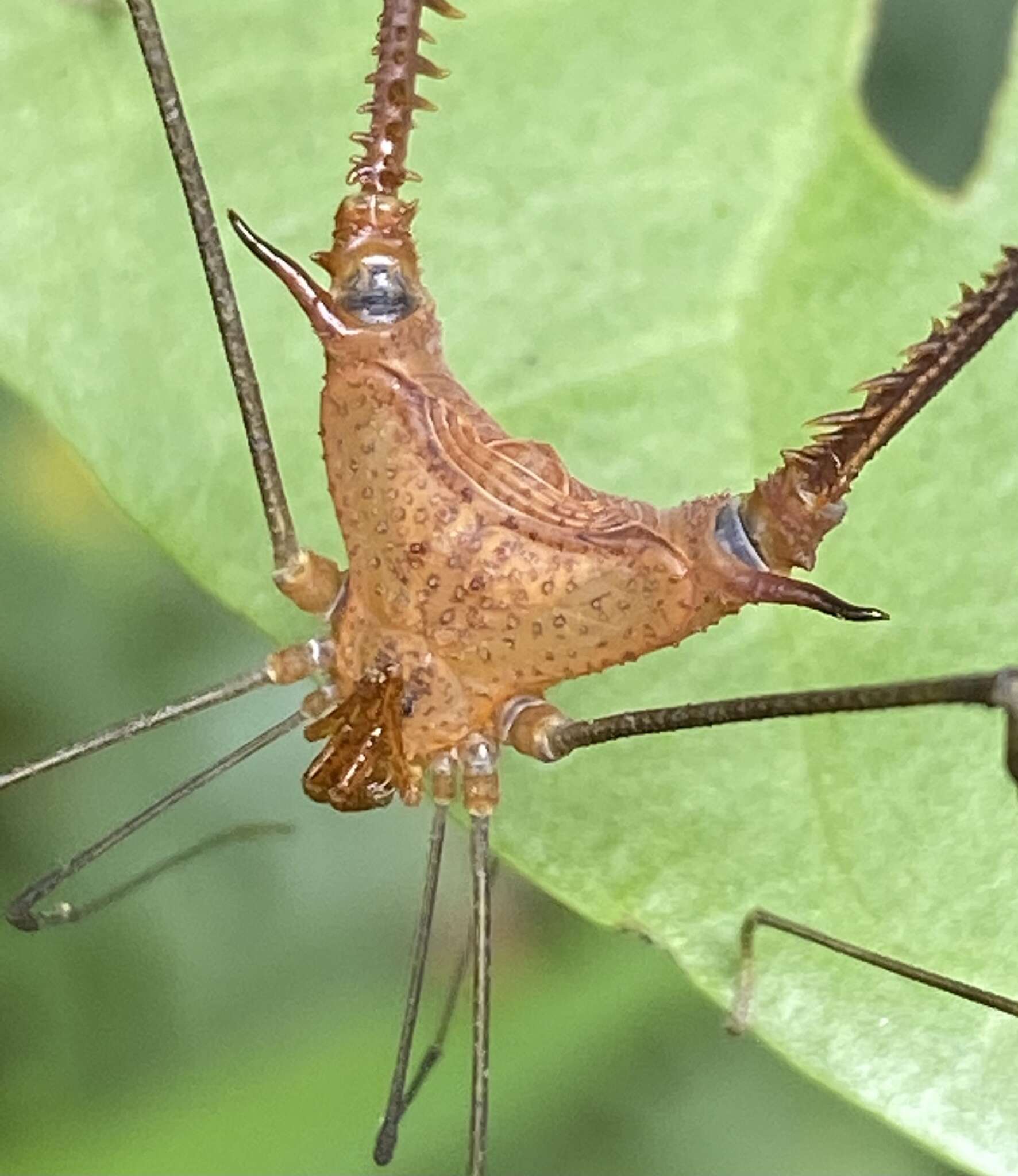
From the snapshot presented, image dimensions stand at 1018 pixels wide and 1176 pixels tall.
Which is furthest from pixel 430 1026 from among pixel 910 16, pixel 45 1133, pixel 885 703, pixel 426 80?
pixel 910 16

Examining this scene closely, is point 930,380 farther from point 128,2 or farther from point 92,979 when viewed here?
point 92,979

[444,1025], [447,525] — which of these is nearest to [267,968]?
[444,1025]

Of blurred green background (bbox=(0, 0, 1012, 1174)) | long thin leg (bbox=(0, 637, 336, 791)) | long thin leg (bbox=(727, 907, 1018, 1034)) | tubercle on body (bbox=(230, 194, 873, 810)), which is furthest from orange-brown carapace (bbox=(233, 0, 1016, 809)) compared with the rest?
blurred green background (bbox=(0, 0, 1012, 1174))

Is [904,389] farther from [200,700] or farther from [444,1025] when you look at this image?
[444,1025]

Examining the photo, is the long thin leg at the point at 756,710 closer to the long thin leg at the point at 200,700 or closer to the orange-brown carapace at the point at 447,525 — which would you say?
the orange-brown carapace at the point at 447,525

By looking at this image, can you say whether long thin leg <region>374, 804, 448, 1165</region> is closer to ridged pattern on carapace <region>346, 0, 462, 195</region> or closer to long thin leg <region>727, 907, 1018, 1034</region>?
long thin leg <region>727, 907, 1018, 1034</region>

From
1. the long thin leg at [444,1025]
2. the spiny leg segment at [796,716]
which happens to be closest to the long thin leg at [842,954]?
the spiny leg segment at [796,716]

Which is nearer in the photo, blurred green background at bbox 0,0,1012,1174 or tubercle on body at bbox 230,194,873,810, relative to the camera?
tubercle on body at bbox 230,194,873,810
